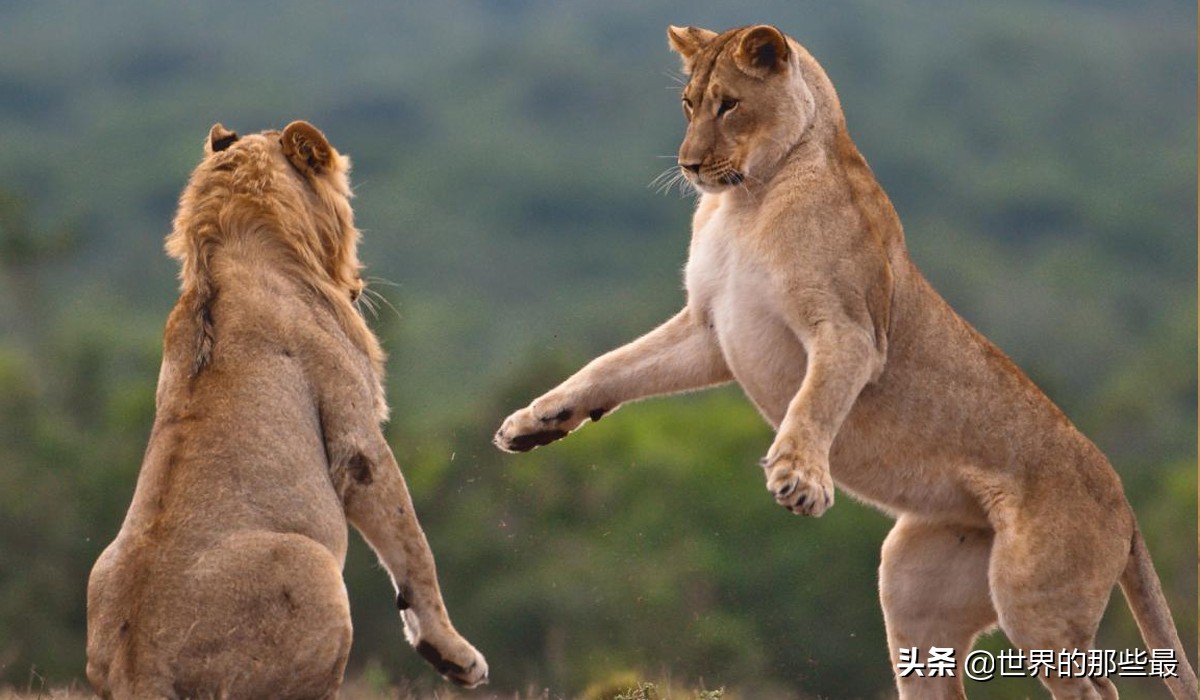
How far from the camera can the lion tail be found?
647cm

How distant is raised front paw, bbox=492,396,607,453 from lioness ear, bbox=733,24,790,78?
116 centimetres

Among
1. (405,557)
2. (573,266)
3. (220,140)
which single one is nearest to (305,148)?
(220,140)

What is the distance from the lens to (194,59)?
96.2 meters

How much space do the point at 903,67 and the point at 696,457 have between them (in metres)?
62.1

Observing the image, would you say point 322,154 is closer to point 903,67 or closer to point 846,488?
point 846,488

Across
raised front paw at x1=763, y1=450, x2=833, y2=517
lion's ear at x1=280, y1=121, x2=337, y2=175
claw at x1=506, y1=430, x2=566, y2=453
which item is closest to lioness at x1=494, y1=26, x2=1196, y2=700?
claw at x1=506, y1=430, x2=566, y2=453

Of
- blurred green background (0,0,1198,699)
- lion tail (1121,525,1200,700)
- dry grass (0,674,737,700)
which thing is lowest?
blurred green background (0,0,1198,699)

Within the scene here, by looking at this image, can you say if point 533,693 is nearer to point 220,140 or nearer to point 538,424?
point 538,424

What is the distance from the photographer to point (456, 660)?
5.81 meters

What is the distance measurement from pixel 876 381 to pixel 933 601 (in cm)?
76

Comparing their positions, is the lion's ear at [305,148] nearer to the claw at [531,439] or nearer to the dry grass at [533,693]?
the claw at [531,439]

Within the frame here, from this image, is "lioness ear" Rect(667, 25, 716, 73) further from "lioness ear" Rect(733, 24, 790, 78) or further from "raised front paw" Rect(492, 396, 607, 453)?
"raised front paw" Rect(492, 396, 607, 453)

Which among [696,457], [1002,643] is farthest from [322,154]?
[696,457]

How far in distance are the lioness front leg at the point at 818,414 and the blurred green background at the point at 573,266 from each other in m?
1.72
